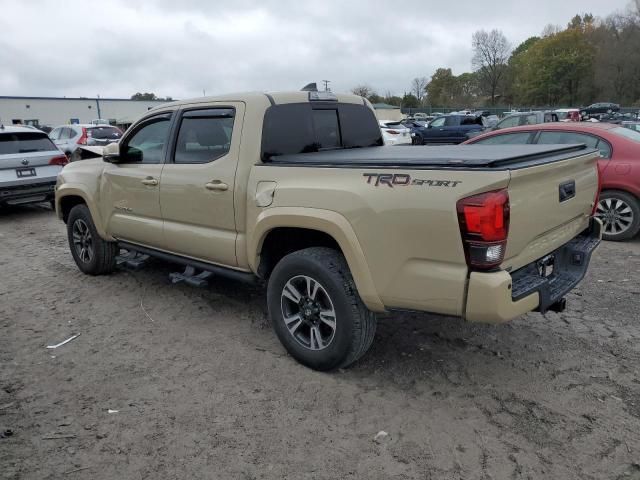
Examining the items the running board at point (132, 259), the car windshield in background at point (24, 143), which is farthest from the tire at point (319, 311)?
the car windshield in background at point (24, 143)

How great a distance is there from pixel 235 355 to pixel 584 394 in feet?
7.92

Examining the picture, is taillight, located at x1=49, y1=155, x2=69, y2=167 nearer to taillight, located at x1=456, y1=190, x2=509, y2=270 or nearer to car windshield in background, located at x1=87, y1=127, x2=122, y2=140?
car windshield in background, located at x1=87, y1=127, x2=122, y2=140

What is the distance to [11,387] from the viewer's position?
3.48m

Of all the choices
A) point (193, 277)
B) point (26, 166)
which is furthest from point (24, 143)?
point (193, 277)

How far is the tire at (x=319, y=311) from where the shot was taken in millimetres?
3246

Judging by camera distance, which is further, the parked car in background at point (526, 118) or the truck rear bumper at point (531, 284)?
the parked car in background at point (526, 118)

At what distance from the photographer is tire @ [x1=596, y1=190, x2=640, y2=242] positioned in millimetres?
6574

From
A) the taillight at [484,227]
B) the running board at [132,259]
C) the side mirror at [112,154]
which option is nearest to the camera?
the taillight at [484,227]

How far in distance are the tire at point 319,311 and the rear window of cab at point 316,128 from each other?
0.90 m

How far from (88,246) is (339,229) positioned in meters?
3.83

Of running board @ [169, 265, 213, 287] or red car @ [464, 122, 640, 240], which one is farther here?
red car @ [464, 122, 640, 240]

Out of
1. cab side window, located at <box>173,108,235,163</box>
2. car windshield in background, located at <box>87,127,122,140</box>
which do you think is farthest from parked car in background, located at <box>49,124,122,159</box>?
cab side window, located at <box>173,108,235,163</box>

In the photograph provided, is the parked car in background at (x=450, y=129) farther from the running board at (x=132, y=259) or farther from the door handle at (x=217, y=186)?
the door handle at (x=217, y=186)

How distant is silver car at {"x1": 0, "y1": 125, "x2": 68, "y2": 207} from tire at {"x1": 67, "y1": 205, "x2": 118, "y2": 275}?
4378mm
